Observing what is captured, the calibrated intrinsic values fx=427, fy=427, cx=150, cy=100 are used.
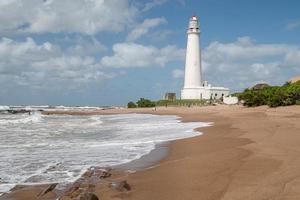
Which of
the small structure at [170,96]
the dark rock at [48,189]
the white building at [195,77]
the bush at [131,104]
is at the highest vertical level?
the white building at [195,77]

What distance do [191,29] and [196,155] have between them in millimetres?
57449

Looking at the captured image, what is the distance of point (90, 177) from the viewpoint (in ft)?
26.4

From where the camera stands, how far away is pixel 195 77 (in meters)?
64.0

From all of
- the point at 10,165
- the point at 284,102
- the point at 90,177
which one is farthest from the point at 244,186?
the point at 284,102

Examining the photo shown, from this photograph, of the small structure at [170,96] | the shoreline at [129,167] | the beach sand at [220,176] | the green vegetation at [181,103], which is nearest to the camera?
the beach sand at [220,176]

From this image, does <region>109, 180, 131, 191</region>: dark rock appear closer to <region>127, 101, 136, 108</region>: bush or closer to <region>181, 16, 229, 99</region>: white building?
<region>181, 16, 229, 99</region>: white building

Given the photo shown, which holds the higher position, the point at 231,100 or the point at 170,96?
the point at 170,96

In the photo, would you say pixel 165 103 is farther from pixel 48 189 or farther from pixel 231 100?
pixel 48 189

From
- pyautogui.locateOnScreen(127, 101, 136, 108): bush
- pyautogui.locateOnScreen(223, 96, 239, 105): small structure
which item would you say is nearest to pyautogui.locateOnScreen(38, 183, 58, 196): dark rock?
pyautogui.locateOnScreen(223, 96, 239, 105): small structure

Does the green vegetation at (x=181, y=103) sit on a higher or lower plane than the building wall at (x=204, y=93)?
lower

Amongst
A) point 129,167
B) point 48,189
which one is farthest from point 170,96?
point 48,189

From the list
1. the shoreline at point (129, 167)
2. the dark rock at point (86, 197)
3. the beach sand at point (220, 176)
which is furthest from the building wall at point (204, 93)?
the dark rock at point (86, 197)

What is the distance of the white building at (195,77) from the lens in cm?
Answer: 6334

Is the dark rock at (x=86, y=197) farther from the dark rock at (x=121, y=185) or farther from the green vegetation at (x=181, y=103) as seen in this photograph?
the green vegetation at (x=181, y=103)
